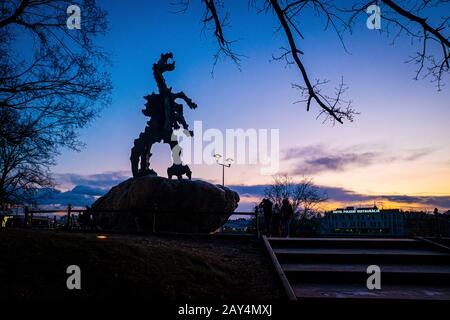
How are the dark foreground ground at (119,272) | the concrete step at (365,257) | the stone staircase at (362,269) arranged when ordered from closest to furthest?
1. the dark foreground ground at (119,272)
2. the stone staircase at (362,269)
3. the concrete step at (365,257)

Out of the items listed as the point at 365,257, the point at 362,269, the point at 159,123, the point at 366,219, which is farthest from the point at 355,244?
the point at 366,219

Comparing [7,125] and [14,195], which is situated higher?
[7,125]

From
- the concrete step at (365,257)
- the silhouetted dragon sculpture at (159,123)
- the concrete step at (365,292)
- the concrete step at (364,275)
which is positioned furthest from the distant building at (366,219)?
the concrete step at (365,292)

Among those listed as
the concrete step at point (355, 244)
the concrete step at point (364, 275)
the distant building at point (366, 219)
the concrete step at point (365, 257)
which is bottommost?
the distant building at point (366, 219)

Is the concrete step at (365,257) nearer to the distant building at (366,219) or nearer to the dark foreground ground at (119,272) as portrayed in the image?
the dark foreground ground at (119,272)

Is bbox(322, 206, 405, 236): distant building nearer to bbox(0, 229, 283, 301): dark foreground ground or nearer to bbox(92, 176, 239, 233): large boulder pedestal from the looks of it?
bbox(92, 176, 239, 233): large boulder pedestal

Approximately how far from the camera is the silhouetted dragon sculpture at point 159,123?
1939 cm

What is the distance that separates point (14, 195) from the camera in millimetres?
22672

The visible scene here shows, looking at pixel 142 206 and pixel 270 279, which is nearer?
pixel 270 279

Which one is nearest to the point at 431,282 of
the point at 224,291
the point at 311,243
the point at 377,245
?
the point at 377,245

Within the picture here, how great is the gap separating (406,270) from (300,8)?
6759 millimetres

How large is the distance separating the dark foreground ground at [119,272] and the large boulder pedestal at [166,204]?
307 inches

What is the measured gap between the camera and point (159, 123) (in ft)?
64.4
